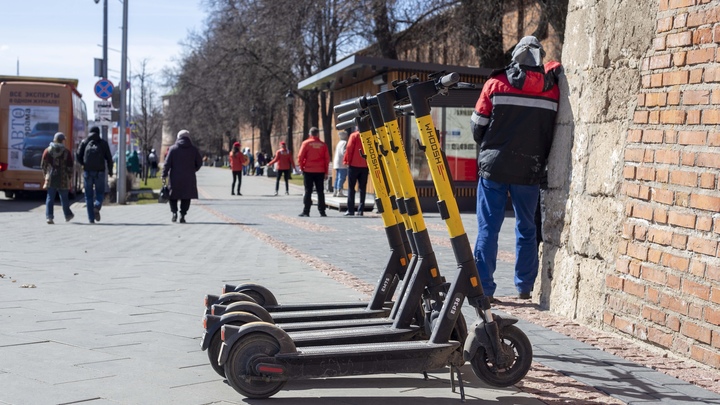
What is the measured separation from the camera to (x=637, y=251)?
5.81 metres

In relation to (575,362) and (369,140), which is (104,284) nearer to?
(369,140)

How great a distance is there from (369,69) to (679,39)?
17094 mm

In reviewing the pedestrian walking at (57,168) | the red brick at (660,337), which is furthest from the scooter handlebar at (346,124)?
the pedestrian walking at (57,168)

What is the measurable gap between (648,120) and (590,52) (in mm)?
919

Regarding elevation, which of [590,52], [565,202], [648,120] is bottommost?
[565,202]

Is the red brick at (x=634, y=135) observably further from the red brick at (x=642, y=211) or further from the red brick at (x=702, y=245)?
the red brick at (x=702, y=245)

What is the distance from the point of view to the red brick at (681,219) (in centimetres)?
530

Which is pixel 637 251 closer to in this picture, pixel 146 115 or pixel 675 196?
pixel 675 196

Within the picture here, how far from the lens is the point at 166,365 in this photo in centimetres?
508

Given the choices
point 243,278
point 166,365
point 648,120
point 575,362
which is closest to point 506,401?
point 575,362

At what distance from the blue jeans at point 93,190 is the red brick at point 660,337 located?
13.6 m

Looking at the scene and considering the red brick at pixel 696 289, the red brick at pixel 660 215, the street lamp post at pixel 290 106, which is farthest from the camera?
the street lamp post at pixel 290 106

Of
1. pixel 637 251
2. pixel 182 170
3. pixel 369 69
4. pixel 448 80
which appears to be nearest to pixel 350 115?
pixel 448 80

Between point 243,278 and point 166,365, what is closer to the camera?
point 166,365
